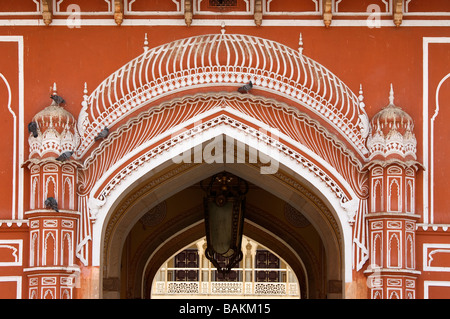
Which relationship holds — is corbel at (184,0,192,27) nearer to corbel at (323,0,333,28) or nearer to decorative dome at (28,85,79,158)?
corbel at (323,0,333,28)

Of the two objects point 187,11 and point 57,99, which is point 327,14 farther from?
point 57,99

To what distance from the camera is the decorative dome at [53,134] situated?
8359mm

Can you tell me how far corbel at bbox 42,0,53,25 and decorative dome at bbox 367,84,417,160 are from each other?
8.39ft

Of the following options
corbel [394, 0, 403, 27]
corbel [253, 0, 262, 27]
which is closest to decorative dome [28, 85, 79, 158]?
corbel [253, 0, 262, 27]

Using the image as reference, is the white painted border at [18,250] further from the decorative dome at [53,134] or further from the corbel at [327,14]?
the corbel at [327,14]

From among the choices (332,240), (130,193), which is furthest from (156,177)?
(332,240)

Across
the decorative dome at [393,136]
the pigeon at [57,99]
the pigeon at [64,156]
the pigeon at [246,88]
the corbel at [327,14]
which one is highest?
the corbel at [327,14]

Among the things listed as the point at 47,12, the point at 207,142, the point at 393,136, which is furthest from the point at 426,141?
the point at 47,12

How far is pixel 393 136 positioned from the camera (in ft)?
27.5

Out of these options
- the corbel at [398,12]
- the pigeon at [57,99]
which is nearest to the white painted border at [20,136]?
the pigeon at [57,99]

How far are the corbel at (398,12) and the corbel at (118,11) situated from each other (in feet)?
6.73

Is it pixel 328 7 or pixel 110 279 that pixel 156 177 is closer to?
pixel 110 279

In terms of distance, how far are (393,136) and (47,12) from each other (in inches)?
107
